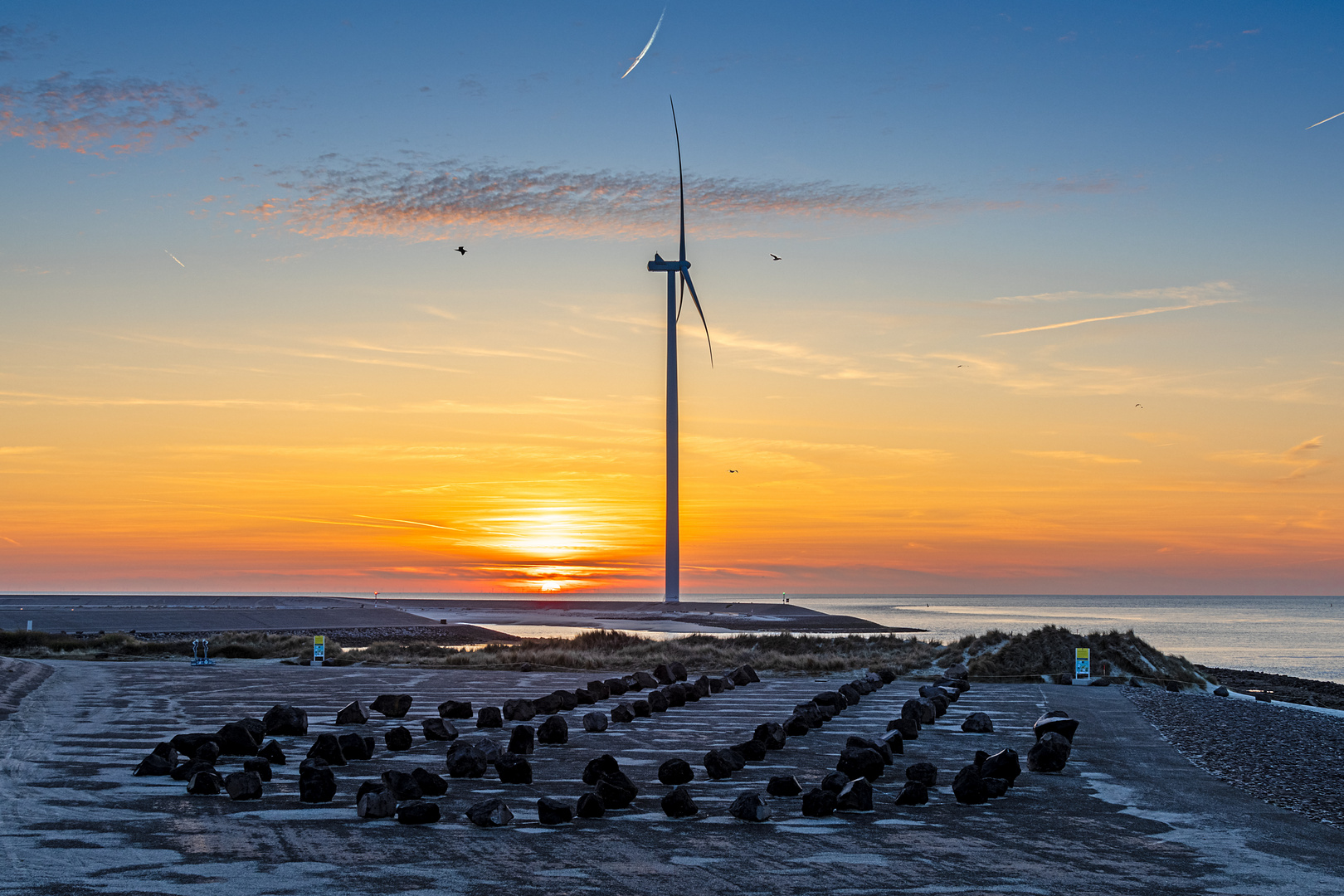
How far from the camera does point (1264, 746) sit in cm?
1844

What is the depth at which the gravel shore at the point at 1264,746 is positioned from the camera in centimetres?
1382

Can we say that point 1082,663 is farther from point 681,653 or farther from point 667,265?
point 667,265

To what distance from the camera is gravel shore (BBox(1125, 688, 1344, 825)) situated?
45.3ft

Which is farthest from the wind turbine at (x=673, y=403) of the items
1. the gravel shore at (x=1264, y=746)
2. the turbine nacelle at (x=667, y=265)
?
the gravel shore at (x=1264, y=746)

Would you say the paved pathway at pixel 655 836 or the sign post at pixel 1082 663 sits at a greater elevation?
the sign post at pixel 1082 663

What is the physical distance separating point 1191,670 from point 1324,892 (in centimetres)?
3408

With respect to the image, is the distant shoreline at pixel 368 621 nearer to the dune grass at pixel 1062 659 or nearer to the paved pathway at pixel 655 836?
the dune grass at pixel 1062 659

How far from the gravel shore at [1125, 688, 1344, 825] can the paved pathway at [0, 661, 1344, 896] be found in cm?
51

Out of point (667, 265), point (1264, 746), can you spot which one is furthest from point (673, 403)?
point (1264, 746)

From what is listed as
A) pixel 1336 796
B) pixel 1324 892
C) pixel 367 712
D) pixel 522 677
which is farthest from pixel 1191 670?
pixel 1324 892

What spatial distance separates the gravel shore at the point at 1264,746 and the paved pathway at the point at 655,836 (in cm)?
51

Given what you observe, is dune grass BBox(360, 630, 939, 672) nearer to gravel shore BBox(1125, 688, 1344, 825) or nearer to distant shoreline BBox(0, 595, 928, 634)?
gravel shore BBox(1125, 688, 1344, 825)

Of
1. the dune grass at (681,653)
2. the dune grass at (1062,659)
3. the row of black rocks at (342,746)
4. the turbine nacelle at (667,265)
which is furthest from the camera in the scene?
the turbine nacelle at (667,265)

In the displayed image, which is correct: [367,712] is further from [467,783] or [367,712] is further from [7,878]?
[7,878]
